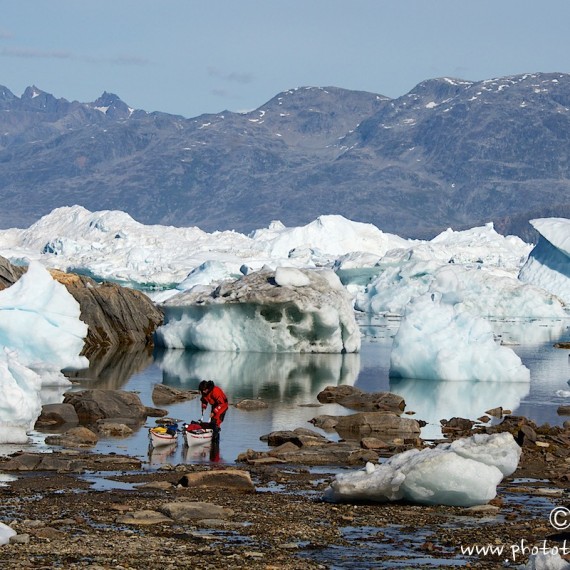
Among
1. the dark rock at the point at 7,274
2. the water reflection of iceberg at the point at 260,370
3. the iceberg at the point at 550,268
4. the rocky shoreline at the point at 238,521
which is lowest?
the rocky shoreline at the point at 238,521

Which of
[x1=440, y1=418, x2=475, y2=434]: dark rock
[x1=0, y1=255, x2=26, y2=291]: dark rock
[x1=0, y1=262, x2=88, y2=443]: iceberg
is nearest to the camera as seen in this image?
[x1=440, y1=418, x2=475, y2=434]: dark rock

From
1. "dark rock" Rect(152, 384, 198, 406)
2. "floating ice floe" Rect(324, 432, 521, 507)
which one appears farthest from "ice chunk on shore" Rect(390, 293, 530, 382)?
"floating ice floe" Rect(324, 432, 521, 507)

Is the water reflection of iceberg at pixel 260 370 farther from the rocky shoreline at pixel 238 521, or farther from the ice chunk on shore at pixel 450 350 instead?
the rocky shoreline at pixel 238 521

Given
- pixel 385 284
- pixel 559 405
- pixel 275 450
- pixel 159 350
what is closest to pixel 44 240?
pixel 385 284

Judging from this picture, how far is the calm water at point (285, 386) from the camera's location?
16688mm

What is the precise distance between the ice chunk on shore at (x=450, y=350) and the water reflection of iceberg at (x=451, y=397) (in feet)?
0.85

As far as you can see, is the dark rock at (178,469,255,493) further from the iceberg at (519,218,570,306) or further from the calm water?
the iceberg at (519,218,570,306)

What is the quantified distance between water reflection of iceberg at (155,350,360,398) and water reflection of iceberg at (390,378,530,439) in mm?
1717

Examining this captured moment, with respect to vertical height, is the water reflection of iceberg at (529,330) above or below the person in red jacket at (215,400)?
above

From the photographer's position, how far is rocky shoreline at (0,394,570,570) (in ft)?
27.5

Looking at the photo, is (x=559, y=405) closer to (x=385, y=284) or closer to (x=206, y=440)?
(x=206, y=440)

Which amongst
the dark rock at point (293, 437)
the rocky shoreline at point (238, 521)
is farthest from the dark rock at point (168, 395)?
the rocky shoreline at point (238, 521)

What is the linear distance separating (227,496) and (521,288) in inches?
1973

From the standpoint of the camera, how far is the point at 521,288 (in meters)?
59.6
